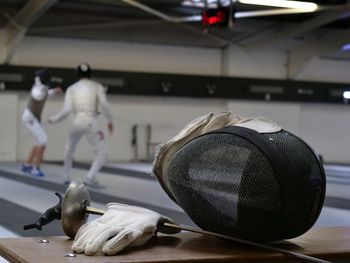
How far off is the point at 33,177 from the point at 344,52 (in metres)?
10.6

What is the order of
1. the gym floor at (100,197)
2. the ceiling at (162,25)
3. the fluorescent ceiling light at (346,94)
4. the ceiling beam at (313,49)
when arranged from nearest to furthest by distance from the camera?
the gym floor at (100,197) < the ceiling at (162,25) < the ceiling beam at (313,49) < the fluorescent ceiling light at (346,94)

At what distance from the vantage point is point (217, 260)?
1952 millimetres

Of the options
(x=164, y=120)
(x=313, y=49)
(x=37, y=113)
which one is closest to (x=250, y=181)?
(x=37, y=113)

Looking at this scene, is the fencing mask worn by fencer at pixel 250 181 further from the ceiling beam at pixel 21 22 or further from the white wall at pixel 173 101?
the white wall at pixel 173 101

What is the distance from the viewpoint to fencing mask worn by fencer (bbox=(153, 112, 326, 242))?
2.06 m

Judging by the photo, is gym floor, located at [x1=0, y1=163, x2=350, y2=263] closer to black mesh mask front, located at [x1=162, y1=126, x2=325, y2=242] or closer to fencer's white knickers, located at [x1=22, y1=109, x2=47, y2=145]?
fencer's white knickers, located at [x1=22, y1=109, x2=47, y2=145]

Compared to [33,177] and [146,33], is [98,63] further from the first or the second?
[33,177]

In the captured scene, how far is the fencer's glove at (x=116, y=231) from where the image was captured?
1961 millimetres

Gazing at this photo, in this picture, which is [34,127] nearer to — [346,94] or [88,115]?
[88,115]

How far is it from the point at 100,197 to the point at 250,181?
16.9ft

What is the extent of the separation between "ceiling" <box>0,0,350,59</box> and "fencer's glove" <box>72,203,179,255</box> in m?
10.8

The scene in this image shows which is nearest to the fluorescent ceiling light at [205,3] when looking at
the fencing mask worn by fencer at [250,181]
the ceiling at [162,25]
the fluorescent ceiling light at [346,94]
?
the ceiling at [162,25]

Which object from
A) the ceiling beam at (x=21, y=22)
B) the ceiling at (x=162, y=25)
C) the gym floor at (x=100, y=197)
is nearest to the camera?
the gym floor at (x=100, y=197)

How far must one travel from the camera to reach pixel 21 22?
1341 centimetres
